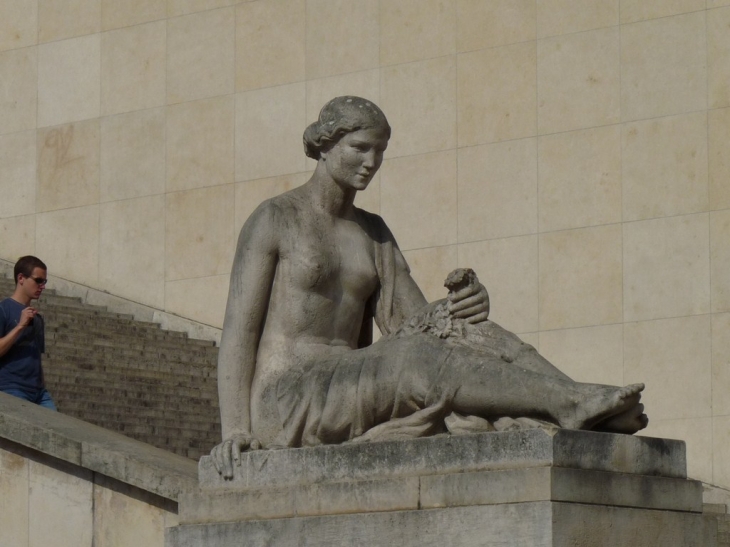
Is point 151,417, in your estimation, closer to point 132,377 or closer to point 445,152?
point 132,377

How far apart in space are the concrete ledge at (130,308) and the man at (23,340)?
28.0 feet

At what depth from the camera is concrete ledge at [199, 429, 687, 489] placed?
23.5ft

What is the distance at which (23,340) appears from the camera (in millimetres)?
11500

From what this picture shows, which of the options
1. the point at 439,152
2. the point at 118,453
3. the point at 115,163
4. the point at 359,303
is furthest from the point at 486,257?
the point at 359,303

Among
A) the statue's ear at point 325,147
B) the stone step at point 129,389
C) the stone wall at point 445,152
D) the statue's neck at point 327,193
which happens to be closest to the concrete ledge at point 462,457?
the statue's neck at point 327,193

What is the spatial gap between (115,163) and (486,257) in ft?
17.1

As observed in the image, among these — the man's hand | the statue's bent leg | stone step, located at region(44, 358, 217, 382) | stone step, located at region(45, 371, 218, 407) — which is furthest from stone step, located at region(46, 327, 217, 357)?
the statue's bent leg

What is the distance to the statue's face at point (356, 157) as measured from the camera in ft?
27.5

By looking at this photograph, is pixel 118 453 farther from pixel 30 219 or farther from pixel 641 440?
pixel 30 219

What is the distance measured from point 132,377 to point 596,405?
851 centimetres

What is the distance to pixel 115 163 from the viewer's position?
22062 millimetres

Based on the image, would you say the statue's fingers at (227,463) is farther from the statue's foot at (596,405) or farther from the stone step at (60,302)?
the stone step at (60,302)

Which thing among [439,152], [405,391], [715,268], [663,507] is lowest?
[663,507]

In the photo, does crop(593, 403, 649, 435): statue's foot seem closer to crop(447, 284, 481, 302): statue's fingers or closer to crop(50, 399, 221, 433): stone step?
crop(447, 284, 481, 302): statue's fingers
